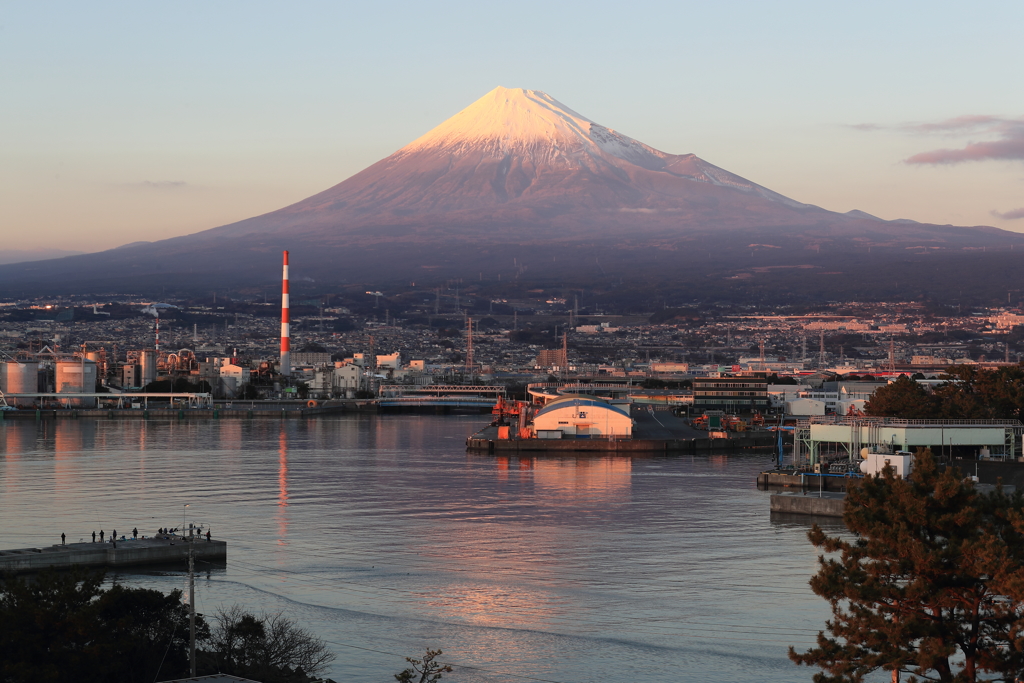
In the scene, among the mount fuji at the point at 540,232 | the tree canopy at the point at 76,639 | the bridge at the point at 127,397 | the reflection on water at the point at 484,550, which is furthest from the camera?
the mount fuji at the point at 540,232

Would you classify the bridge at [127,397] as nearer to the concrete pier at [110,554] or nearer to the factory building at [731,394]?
the factory building at [731,394]

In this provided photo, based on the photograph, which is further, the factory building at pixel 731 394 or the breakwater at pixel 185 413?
the breakwater at pixel 185 413

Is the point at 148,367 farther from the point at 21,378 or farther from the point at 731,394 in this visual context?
Result: the point at 731,394

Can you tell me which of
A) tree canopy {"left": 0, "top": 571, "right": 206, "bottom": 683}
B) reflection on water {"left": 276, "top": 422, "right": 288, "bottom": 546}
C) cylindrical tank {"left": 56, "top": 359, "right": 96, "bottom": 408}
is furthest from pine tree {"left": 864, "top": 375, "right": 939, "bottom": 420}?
cylindrical tank {"left": 56, "top": 359, "right": 96, "bottom": 408}

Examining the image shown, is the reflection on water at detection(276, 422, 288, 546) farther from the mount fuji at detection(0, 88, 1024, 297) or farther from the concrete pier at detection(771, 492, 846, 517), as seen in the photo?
the mount fuji at detection(0, 88, 1024, 297)

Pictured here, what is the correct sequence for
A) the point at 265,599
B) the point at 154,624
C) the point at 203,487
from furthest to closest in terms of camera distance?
the point at 203,487
the point at 265,599
the point at 154,624

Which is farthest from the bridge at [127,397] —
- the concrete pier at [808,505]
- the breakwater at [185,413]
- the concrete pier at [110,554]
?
the concrete pier at [110,554]

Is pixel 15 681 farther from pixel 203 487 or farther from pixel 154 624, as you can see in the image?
pixel 203 487

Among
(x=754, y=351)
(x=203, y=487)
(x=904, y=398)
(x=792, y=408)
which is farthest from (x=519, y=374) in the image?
(x=203, y=487)
